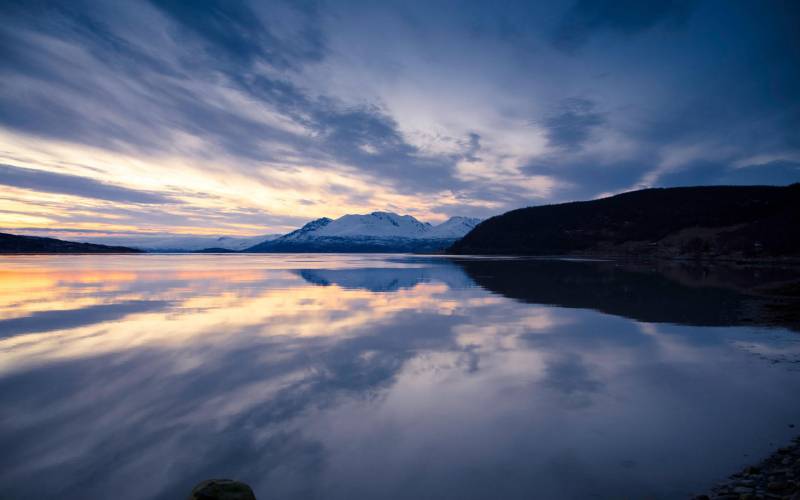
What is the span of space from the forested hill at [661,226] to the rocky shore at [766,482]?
103 metres

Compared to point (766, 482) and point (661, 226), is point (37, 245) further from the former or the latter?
point (661, 226)

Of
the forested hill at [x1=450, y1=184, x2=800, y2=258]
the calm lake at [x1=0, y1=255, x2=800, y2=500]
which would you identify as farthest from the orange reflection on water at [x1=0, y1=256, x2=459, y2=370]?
the forested hill at [x1=450, y1=184, x2=800, y2=258]

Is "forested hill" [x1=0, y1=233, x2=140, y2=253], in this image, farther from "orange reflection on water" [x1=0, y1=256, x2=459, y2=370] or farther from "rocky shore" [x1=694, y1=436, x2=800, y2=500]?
"rocky shore" [x1=694, y1=436, x2=800, y2=500]

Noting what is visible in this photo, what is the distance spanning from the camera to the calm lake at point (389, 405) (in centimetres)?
684

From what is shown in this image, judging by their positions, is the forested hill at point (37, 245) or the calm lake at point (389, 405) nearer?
the calm lake at point (389, 405)

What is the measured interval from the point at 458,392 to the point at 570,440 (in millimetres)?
3188

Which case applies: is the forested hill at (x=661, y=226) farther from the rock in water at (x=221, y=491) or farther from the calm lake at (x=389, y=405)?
the rock in water at (x=221, y=491)

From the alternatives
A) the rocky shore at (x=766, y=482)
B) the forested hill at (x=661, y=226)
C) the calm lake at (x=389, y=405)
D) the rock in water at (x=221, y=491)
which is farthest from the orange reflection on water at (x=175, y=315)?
the forested hill at (x=661, y=226)

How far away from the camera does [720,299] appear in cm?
2795

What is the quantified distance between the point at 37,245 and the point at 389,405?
209521 mm

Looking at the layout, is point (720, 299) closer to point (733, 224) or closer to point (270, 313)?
point (270, 313)

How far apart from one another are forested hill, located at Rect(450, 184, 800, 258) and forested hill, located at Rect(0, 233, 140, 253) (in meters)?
160

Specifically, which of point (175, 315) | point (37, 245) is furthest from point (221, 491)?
point (37, 245)

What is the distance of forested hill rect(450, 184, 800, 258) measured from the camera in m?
101
